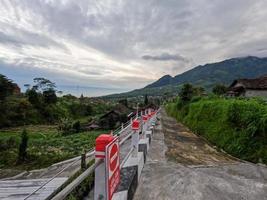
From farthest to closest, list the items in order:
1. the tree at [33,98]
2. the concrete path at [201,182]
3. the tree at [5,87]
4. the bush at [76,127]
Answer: the tree at [33,98], the tree at [5,87], the bush at [76,127], the concrete path at [201,182]

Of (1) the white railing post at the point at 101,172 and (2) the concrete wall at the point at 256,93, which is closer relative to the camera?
(1) the white railing post at the point at 101,172

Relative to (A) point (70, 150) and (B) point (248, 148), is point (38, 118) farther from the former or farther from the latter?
(B) point (248, 148)

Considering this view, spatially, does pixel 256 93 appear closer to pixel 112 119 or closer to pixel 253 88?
pixel 253 88

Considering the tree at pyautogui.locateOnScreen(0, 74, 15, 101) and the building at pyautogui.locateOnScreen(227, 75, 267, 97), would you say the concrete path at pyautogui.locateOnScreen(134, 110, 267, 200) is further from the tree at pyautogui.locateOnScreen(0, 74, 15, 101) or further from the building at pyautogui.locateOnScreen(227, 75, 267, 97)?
the tree at pyautogui.locateOnScreen(0, 74, 15, 101)

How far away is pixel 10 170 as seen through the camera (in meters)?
21.7

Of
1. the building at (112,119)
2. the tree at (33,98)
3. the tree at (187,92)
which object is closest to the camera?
the tree at (187,92)

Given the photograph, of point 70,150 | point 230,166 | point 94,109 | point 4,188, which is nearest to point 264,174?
point 230,166

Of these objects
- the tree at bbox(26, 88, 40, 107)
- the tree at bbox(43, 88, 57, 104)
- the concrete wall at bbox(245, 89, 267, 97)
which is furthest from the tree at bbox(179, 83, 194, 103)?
the tree at bbox(43, 88, 57, 104)

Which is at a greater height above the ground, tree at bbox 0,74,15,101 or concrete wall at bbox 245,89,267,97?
tree at bbox 0,74,15,101

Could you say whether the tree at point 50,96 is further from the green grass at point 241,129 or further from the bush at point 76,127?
the green grass at point 241,129

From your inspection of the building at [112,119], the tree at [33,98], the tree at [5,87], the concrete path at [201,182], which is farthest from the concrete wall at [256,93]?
the tree at [33,98]

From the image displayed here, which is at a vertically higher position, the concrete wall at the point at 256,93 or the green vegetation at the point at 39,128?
the concrete wall at the point at 256,93

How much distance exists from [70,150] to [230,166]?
23.7 metres

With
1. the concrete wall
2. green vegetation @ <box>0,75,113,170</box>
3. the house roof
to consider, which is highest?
the house roof
